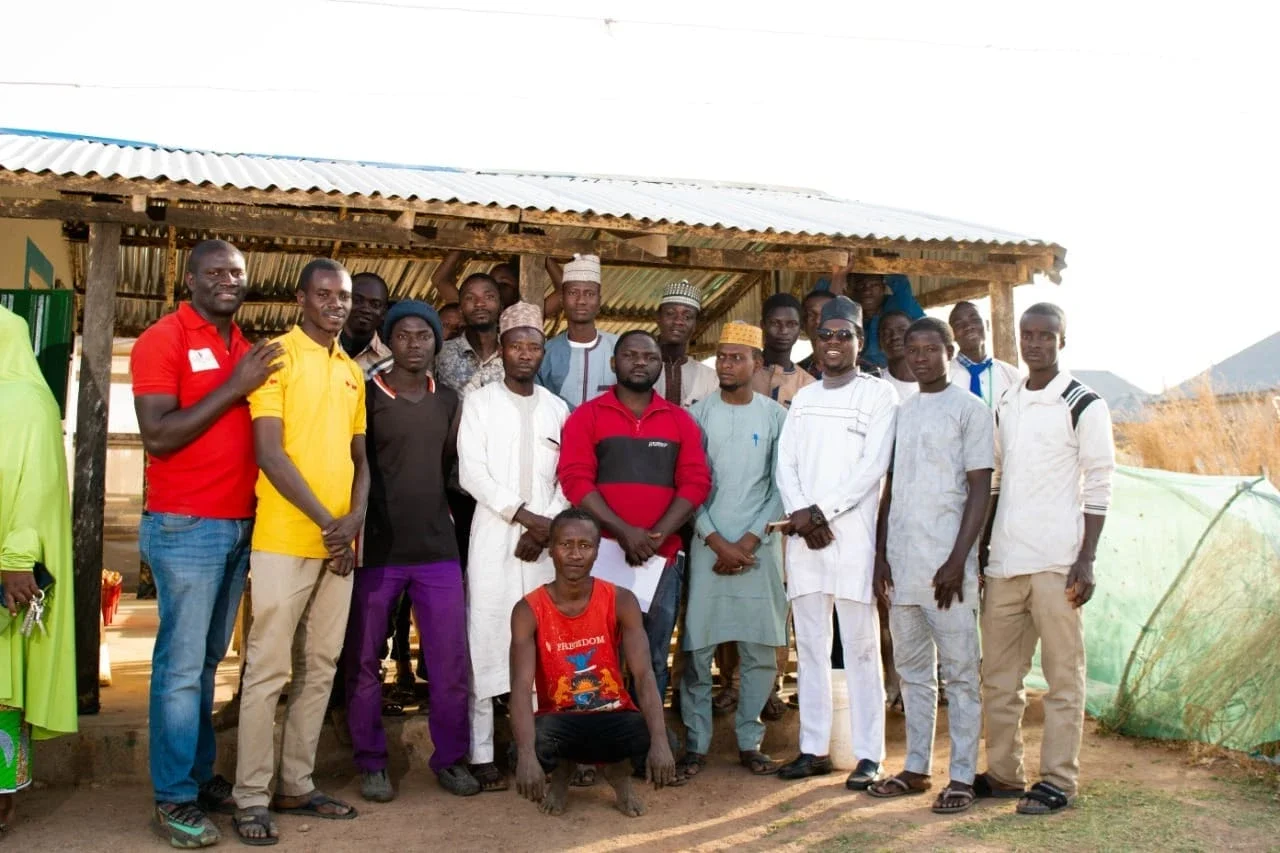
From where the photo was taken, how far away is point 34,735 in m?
4.43

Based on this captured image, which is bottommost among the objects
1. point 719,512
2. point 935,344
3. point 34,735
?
point 34,735

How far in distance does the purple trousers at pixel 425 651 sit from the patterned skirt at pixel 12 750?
47.5 inches

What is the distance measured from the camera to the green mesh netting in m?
5.55

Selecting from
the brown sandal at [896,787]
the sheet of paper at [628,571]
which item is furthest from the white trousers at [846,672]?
the sheet of paper at [628,571]


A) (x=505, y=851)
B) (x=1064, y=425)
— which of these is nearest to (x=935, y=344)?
(x=1064, y=425)

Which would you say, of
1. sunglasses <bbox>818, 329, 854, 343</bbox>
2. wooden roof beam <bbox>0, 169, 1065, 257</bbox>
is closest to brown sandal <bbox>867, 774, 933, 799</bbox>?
sunglasses <bbox>818, 329, 854, 343</bbox>

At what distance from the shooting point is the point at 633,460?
509 centimetres

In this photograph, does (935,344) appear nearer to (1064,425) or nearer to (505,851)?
(1064,425)

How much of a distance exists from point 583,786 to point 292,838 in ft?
3.94

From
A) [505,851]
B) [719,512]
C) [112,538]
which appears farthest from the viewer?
[112,538]

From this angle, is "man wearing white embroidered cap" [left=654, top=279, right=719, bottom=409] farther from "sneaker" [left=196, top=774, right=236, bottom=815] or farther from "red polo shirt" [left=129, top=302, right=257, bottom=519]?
"sneaker" [left=196, top=774, right=236, bottom=815]

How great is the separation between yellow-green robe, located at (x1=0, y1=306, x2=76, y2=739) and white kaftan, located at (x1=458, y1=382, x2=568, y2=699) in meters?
1.56

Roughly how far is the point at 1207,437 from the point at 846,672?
32.1 feet

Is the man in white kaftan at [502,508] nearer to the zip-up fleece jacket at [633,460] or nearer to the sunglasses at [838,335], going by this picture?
the zip-up fleece jacket at [633,460]
